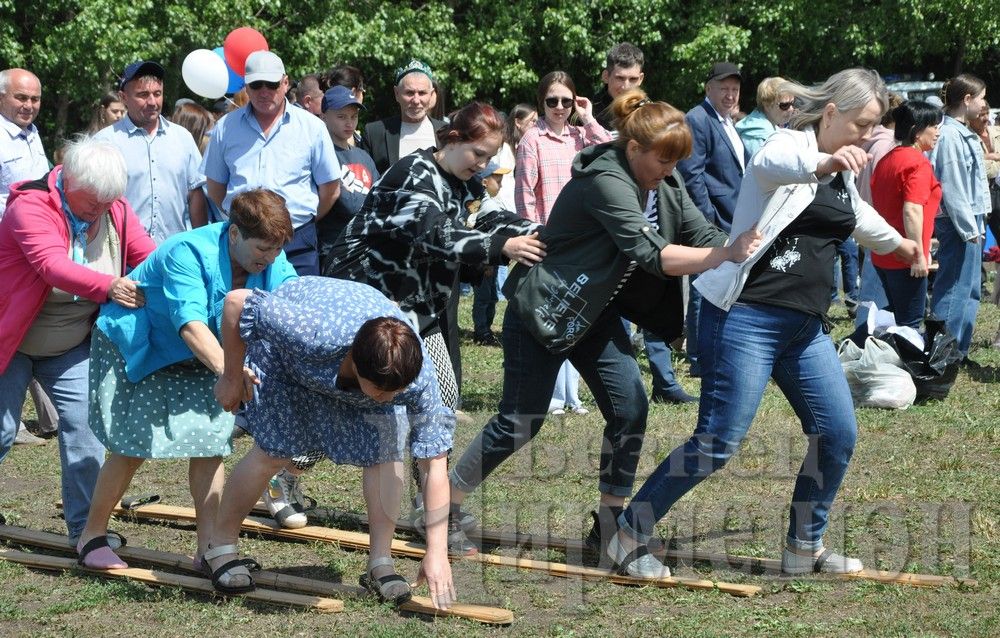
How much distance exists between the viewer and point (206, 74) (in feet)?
31.3

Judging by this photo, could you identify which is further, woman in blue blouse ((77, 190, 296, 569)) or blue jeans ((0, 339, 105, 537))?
blue jeans ((0, 339, 105, 537))

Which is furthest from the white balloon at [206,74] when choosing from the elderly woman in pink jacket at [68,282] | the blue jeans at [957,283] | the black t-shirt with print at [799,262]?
the black t-shirt with print at [799,262]

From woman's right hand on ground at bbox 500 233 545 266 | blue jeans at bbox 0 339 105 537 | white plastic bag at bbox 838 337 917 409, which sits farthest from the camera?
white plastic bag at bbox 838 337 917 409

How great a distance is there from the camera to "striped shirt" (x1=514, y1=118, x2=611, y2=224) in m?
7.49

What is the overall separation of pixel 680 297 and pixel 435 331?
1080 mm

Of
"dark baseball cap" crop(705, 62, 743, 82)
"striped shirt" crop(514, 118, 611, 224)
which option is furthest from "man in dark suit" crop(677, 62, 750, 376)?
"striped shirt" crop(514, 118, 611, 224)

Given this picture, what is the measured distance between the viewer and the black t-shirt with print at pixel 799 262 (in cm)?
424

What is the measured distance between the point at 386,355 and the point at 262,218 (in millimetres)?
815

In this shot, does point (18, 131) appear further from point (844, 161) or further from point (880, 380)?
point (880, 380)

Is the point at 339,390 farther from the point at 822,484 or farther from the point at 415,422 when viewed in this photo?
the point at 822,484

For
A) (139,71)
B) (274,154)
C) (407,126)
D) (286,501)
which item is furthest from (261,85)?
(286,501)

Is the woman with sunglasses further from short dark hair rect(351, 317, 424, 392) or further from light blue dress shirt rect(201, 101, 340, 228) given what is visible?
short dark hair rect(351, 317, 424, 392)

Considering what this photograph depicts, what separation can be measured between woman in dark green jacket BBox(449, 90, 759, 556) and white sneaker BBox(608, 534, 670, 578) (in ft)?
0.88

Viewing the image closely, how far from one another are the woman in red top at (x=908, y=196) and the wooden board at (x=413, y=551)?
384 cm
